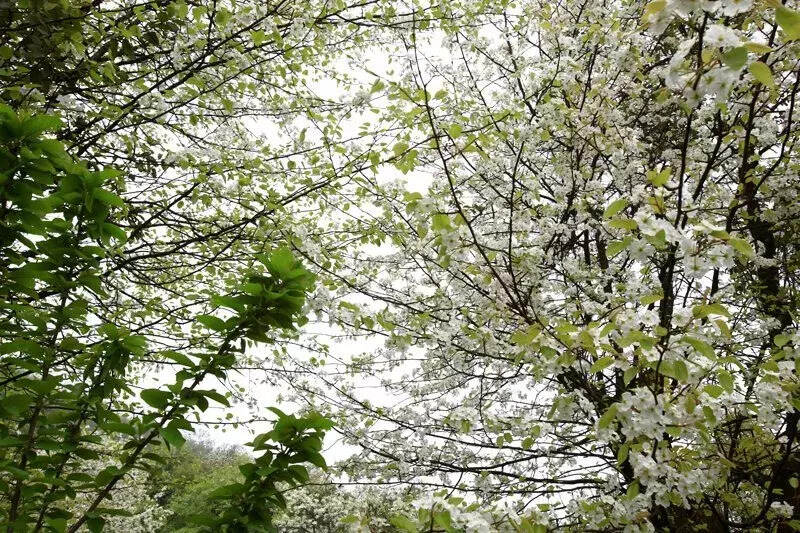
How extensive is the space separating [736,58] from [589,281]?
2863 mm

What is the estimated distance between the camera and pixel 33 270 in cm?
151

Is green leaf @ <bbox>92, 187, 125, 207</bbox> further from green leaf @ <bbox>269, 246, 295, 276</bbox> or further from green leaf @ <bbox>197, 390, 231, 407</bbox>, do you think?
green leaf @ <bbox>197, 390, 231, 407</bbox>

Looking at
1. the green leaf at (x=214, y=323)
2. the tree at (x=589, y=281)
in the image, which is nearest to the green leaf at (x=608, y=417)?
the tree at (x=589, y=281)

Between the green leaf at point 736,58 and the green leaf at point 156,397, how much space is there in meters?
1.90

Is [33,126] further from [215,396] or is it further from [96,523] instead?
[96,523]

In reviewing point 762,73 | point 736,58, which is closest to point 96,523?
point 736,58

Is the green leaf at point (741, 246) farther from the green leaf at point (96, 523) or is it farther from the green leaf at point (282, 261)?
the green leaf at point (96, 523)

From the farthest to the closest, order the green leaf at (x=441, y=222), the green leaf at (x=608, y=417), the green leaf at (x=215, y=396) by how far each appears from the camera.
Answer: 1. the green leaf at (x=441, y=222)
2. the green leaf at (x=608, y=417)
3. the green leaf at (x=215, y=396)

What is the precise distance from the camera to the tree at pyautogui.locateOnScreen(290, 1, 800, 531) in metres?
2.37

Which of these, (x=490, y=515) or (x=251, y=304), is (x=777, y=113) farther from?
(x=251, y=304)

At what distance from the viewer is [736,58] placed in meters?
1.47

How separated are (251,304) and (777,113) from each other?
4.38m

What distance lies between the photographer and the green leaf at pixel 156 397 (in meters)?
1.40

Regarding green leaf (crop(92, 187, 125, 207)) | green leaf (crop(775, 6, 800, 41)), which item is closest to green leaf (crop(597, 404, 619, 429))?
green leaf (crop(775, 6, 800, 41))
